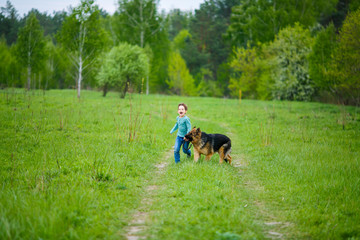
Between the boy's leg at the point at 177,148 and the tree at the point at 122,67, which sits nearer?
the boy's leg at the point at 177,148

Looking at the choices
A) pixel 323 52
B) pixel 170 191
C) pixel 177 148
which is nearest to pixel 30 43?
pixel 323 52

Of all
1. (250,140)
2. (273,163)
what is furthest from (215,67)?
(273,163)

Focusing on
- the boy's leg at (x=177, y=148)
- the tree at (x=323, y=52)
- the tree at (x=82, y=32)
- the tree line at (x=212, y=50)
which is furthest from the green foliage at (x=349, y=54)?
the tree at (x=82, y=32)

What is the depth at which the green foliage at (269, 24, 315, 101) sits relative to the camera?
121 ft

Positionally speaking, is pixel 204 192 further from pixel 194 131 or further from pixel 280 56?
pixel 280 56

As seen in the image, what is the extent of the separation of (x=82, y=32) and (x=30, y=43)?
13.0m

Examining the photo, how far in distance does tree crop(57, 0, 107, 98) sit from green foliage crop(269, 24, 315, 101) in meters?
25.3

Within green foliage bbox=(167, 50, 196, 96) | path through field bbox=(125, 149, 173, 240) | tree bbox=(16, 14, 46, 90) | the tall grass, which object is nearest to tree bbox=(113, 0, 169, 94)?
green foliage bbox=(167, 50, 196, 96)

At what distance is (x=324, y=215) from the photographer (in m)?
4.84

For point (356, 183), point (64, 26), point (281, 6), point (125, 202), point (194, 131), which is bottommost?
point (125, 202)

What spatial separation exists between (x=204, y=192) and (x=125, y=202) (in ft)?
5.62

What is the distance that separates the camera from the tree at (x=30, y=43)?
126ft

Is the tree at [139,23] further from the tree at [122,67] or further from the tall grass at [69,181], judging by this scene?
the tall grass at [69,181]

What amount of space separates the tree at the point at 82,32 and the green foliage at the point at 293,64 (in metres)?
25.3
